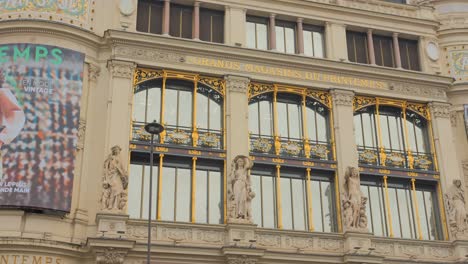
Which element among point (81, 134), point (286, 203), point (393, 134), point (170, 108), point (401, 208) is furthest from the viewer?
point (393, 134)

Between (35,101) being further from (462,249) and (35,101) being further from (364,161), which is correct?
(462,249)

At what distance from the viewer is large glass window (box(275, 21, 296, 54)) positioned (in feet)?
111

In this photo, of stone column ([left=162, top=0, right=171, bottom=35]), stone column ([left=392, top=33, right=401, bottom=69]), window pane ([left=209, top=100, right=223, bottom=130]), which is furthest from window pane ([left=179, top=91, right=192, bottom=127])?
stone column ([left=392, top=33, right=401, bottom=69])

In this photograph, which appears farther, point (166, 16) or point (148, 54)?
point (166, 16)

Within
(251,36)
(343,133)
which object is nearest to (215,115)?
(251,36)

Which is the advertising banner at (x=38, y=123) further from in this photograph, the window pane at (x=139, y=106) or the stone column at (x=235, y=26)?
the stone column at (x=235, y=26)

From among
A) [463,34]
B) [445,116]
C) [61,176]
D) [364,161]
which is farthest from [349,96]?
[61,176]

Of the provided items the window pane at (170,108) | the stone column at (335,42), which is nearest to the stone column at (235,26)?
the window pane at (170,108)

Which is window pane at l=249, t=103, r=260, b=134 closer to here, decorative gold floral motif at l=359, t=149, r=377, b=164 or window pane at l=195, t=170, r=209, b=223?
window pane at l=195, t=170, r=209, b=223

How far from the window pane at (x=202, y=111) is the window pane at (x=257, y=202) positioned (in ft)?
11.6

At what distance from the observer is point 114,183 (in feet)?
89.1

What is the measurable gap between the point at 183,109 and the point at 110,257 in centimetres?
833

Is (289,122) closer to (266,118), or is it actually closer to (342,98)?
(266,118)

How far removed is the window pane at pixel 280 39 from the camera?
3362 centimetres
